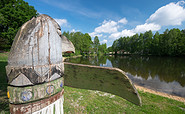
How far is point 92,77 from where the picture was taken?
0.97 meters

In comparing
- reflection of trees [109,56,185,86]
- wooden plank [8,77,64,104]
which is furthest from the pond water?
wooden plank [8,77,64,104]

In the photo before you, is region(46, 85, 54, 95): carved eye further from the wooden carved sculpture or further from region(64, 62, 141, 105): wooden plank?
region(64, 62, 141, 105): wooden plank

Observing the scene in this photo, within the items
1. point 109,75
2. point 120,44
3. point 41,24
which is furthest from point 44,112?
point 120,44

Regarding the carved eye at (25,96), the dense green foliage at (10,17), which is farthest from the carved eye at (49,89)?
the dense green foliage at (10,17)

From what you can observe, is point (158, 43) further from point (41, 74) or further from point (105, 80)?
point (41, 74)

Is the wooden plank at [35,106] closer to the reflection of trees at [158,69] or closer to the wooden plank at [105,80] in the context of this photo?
the wooden plank at [105,80]

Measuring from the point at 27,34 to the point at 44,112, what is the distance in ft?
2.53

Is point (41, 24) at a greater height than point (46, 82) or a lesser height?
greater

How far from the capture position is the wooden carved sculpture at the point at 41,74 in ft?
2.43

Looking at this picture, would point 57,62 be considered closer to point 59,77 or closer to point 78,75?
point 59,77

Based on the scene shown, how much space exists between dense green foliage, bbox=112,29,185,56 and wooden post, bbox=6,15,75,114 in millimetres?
50688

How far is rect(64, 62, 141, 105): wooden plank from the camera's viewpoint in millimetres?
817

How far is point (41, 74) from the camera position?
778mm

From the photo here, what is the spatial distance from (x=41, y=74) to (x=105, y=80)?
63 cm
